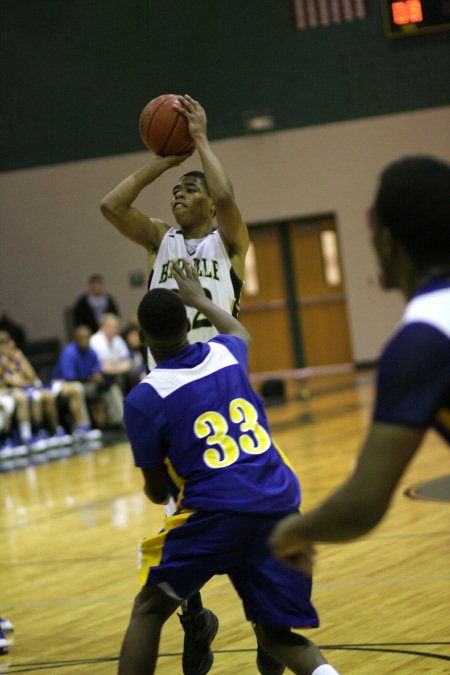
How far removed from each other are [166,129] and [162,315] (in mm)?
1093

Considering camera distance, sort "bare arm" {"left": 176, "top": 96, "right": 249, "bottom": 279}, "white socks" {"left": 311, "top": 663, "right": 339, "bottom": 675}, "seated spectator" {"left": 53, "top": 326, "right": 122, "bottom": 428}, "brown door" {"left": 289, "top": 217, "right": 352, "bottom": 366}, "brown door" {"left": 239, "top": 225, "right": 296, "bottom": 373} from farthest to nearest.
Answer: "brown door" {"left": 239, "top": 225, "right": 296, "bottom": 373}
"brown door" {"left": 289, "top": 217, "right": 352, "bottom": 366}
"seated spectator" {"left": 53, "top": 326, "right": 122, "bottom": 428}
"bare arm" {"left": 176, "top": 96, "right": 249, "bottom": 279}
"white socks" {"left": 311, "top": 663, "right": 339, "bottom": 675}

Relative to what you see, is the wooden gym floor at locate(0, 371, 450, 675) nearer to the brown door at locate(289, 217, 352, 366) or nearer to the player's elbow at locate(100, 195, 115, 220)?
the player's elbow at locate(100, 195, 115, 220)

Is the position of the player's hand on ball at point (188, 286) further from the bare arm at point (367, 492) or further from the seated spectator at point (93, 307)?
the seated spectator at point (93, 307)

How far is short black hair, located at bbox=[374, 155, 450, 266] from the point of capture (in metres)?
1.68

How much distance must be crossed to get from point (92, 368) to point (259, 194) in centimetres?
546

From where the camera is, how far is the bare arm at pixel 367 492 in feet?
5.39

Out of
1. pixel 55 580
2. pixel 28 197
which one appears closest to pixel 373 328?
pixel 28 197

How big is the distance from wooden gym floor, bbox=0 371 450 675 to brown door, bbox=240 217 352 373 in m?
7.91

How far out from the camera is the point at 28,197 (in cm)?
1669

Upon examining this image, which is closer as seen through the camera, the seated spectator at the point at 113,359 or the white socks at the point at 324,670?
the white socks at the point at 324,670

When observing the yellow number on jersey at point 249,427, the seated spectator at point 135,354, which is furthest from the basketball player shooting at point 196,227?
the seated spectator at point 135,354

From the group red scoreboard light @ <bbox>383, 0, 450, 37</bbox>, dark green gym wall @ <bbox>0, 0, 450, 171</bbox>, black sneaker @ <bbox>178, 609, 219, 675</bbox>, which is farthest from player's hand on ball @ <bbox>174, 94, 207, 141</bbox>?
dark green gym wall @ <bbox>0, 0, 450, 171</bbox>

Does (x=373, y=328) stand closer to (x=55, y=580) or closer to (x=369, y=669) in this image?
(x=55, y=580)

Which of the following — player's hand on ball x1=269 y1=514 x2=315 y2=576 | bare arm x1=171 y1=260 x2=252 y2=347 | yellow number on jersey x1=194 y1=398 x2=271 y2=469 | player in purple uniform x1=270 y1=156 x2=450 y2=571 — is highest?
player in purple uniform x1=270 y1=156 x2=450 y2=571
